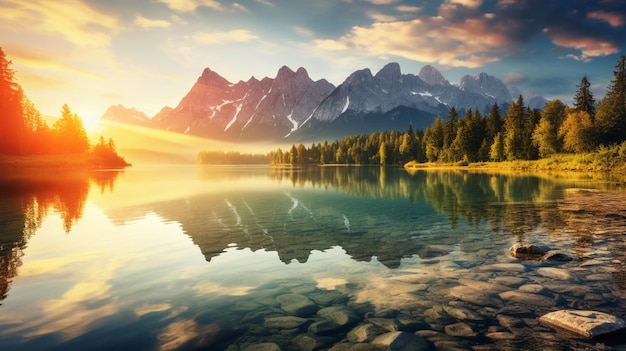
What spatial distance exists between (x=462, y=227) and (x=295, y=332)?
16.8 metres

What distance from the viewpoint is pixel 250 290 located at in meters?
12.1

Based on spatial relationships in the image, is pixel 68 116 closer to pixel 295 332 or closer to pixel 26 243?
pixel 26 243

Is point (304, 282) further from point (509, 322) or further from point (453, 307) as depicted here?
point (509, 322)

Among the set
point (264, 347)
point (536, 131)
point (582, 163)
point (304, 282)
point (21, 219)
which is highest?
point (536, 131)

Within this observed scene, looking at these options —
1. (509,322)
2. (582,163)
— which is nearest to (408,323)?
(509,322)

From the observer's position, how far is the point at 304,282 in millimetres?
12734

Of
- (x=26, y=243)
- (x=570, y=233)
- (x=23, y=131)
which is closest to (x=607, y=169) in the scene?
(x=570, y=233)

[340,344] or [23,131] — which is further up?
[23,131]

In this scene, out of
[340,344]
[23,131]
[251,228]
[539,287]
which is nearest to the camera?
[340,344]

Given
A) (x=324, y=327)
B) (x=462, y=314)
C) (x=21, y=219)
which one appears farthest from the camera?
(x=21, y=219)

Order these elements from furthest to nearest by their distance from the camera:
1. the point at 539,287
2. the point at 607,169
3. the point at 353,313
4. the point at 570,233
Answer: the point at 607,169 < the point at 570,233 < the point at 539,287 < the point at 353,313

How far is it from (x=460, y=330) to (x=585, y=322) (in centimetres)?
279

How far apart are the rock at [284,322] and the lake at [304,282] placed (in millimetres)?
55

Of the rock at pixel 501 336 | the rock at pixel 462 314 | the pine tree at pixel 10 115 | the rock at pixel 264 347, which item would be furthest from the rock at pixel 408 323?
the pine tree at pixel 10 115
